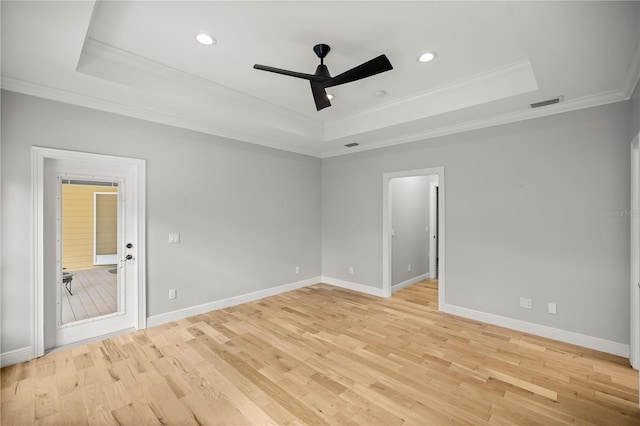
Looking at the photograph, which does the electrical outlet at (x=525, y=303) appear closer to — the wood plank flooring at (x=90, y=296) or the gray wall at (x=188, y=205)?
the gray wall at (x=188, y=205)

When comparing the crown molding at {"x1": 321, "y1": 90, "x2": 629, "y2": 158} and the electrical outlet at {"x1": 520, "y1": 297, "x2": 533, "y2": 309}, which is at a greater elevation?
the crown molding at {"x1": 321, "y1": 90, "x2": 629, "y2": 158}

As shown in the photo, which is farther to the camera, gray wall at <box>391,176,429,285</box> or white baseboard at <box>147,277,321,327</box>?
gray wall at <box>391,176,429,285</box>

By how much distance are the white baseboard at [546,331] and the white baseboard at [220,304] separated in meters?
2.62

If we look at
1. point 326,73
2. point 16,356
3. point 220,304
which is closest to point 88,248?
point 16,356

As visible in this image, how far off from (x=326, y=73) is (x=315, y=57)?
400mm

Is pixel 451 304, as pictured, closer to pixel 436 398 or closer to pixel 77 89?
pixel 436 398

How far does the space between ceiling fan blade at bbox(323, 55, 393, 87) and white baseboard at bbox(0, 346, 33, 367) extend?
3897 millimetres

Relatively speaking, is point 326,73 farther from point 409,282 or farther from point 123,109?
point 409,282

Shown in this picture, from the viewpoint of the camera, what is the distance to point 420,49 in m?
2.70

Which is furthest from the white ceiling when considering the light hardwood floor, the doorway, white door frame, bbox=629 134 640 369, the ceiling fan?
the light hardwood floor

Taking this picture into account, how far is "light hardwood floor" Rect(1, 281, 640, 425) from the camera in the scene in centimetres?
209

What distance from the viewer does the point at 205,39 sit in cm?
253

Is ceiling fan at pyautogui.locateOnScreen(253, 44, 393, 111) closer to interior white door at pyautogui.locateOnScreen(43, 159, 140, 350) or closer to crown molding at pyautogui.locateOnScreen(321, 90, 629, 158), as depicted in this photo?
crown molding at pyautogui.locateOnScreen(321, 90, 629, 158)

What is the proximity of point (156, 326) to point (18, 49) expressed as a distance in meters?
3.10
